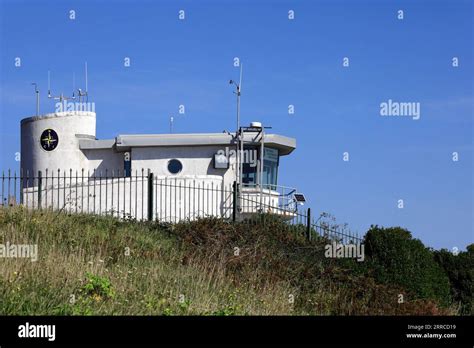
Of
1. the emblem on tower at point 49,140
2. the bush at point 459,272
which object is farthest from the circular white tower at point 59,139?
the bush at point 459,272

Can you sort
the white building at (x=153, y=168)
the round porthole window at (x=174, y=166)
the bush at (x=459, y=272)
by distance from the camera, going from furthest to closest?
the round porthole window at (x=174, y=166) → the white building at (x=153, y=168) → the bush at (x=459, y=272)

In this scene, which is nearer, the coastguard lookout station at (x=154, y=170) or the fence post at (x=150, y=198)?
the fence post at (x=150, y=198)

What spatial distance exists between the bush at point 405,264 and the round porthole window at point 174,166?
1266 cm

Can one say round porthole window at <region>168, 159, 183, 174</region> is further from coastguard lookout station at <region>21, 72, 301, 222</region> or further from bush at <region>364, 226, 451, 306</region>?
bush at <region>364, 226, 451, 306</region>

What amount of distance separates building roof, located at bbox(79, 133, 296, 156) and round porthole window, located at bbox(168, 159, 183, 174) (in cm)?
73

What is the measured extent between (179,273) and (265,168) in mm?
17428

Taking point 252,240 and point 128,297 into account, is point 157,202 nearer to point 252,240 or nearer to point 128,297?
point 252,240

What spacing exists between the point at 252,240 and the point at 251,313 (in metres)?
10.2

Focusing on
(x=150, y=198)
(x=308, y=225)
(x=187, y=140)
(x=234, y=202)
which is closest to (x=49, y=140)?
(x=187, y=140)

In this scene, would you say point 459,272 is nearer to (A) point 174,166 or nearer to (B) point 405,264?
(B) point 405,264

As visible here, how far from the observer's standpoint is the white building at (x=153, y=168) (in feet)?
96.1

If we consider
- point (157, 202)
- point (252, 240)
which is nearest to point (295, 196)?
point (157, 202)

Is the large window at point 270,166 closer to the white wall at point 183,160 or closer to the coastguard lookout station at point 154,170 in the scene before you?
the coastguard lookout station at point 154,170
